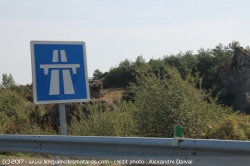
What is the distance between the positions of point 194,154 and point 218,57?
64.8m

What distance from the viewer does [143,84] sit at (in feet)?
38.4

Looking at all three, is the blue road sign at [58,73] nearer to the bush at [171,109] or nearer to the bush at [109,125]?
the bush at [171,109]

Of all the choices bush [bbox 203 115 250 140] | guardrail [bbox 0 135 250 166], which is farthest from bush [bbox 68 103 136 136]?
guardrail [bbox 0 135 250 166]

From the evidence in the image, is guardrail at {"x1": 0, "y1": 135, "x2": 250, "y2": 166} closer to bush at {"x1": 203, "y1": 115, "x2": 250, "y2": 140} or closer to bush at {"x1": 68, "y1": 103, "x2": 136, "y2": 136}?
bush at {"x1": 203, "y1": 115, "x2": 250, "y2": 140}

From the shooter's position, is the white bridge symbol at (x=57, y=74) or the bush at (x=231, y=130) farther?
the bush at (x=231, y=130)

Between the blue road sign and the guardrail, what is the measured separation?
0.66 metres

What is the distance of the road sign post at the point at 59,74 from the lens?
6738 millimetres

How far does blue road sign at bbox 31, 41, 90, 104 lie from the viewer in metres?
6.74

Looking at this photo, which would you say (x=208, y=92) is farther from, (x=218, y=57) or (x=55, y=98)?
(x=218, y=57)

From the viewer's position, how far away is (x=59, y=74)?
6828 mm

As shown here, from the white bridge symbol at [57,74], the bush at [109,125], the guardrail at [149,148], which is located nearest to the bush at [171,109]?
the bush at [109,125]

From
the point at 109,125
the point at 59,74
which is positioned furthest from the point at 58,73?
the point at 109,125

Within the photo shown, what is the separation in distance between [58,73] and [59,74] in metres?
0.02

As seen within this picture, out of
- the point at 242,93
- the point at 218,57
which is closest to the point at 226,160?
the point at 242,93
